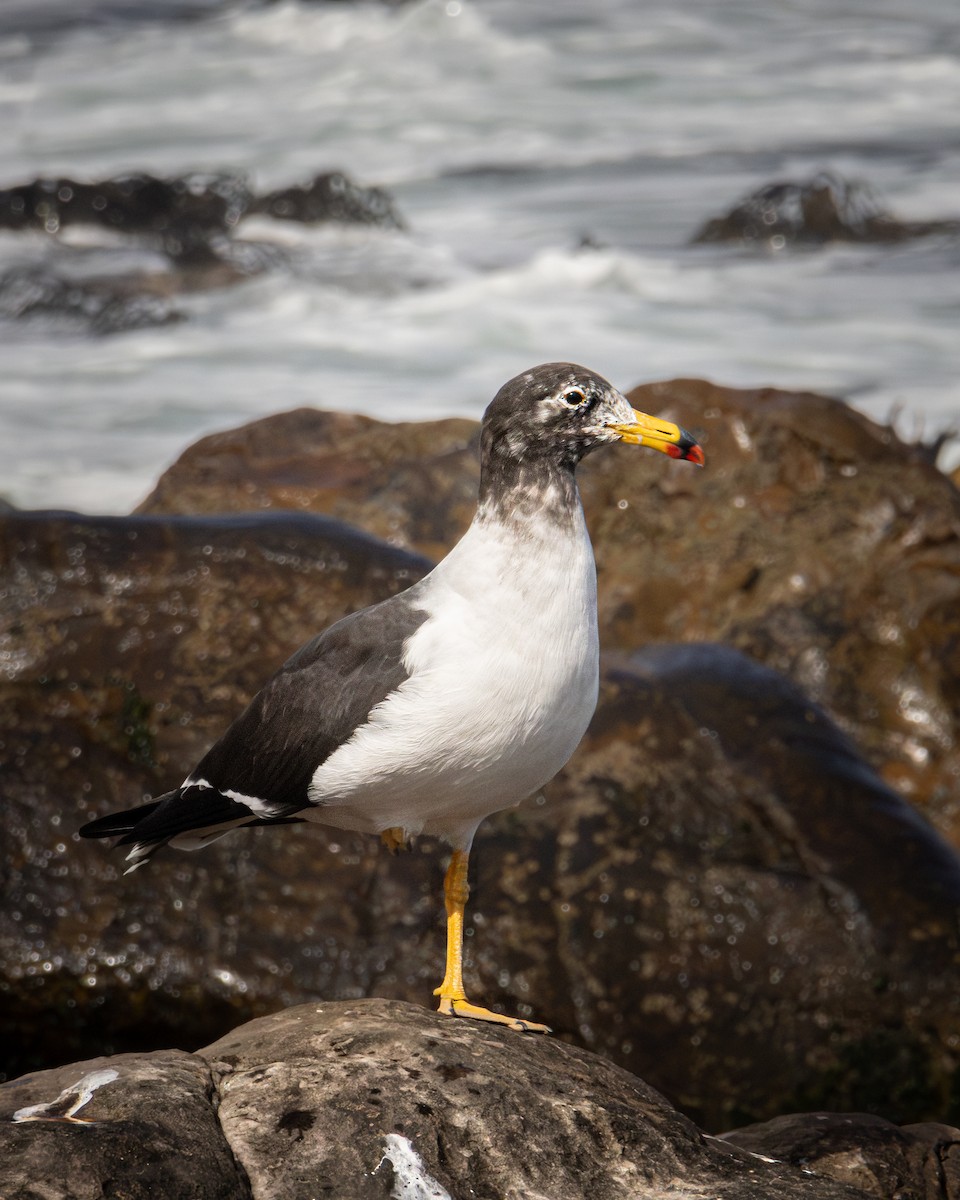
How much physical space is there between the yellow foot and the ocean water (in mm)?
7633

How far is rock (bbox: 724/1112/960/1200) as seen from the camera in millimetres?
4492

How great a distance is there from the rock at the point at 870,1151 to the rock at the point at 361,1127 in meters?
0.34

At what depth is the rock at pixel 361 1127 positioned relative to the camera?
354 cm

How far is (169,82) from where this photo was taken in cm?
3272

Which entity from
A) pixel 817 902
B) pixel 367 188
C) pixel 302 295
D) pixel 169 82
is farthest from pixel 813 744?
pixel 169 82

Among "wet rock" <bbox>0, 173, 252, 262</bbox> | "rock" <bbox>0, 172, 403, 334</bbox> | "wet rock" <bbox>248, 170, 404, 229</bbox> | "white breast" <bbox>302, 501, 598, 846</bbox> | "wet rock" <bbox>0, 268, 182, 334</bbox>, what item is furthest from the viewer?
"wet rock" <bbox>248, 170, 404, 229</bbox>

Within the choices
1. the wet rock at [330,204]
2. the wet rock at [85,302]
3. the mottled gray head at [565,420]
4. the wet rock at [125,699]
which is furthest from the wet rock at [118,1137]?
the wet rock at [330,204]

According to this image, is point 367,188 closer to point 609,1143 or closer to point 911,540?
point 911,540

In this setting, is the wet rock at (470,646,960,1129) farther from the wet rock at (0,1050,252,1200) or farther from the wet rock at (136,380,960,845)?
the wet rock at (0,1050,252,1200)

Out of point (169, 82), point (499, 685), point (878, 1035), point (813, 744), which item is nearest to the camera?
point (499, 685)

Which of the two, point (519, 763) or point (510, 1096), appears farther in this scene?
point (519, 763)

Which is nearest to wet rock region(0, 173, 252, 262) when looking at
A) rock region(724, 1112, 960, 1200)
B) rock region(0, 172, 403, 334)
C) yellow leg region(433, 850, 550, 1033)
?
rock region(0, 172, 403, 334)

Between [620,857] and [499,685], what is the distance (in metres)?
2.01

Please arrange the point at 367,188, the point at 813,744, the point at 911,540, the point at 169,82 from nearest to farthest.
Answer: the point at 813,744 → the point at 911,540 → the point at 367,188 → the point at 169,82
